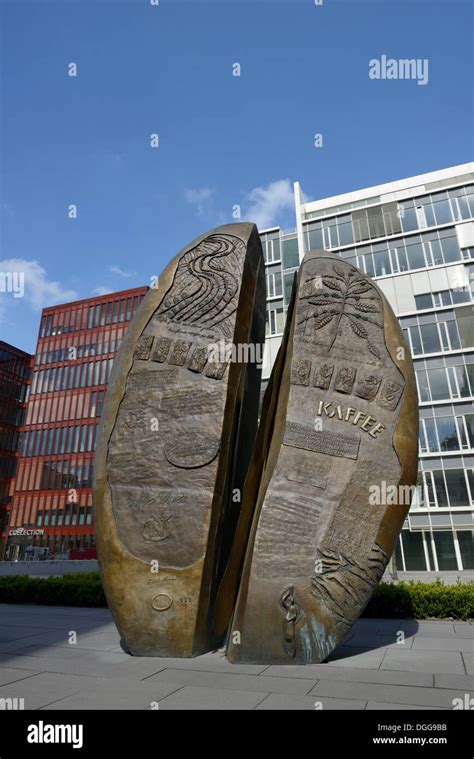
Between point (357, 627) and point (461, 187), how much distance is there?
35441 mm

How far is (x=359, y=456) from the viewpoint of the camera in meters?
7.80

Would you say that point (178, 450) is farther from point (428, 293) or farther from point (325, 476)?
point (428, 293)

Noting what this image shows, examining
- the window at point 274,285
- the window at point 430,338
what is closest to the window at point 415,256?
the window at point 430,338

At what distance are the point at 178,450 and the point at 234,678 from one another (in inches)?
129

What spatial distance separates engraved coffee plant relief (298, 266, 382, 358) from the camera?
8.78m

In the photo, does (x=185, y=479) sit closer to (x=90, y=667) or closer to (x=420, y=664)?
(x=90, y=667)

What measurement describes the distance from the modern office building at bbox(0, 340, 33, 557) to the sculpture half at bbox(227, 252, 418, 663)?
6552 centimetres

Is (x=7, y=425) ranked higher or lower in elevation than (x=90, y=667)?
higher

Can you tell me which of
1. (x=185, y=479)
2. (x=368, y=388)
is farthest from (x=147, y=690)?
(x=368, y=388)

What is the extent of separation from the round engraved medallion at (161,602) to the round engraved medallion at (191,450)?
1907 millimetres

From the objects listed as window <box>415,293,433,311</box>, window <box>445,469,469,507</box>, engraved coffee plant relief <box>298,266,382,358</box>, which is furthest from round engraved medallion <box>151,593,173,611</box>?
window <box>415,293,433,311</box>

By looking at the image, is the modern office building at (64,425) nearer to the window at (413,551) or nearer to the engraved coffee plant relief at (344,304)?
the window at (413,551)

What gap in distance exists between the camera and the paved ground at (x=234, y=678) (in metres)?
5.33

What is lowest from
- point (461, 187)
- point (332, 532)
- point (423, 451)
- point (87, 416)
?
point (332, 532)
